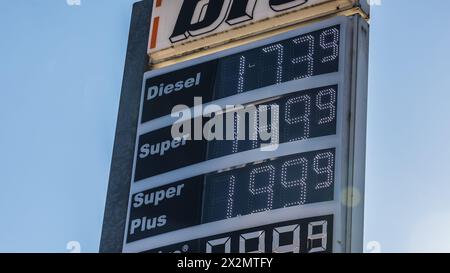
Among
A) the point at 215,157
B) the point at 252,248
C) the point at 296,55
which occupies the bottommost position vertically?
the point at 252,248

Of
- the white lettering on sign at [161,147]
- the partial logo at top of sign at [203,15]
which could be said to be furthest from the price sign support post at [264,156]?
the partial logo at top of sign at [203,15]

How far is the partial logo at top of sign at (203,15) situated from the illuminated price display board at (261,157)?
0.53 meters

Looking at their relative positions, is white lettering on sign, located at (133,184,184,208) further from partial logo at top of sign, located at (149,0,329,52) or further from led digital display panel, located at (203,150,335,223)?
partial logo at top of sign, located at (149,0,329,52)

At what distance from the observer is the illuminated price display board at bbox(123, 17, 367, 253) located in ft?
35.1

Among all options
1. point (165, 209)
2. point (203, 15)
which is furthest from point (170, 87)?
point (165, 209)

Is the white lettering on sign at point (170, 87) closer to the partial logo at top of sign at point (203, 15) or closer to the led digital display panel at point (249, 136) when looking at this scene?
the led digital display panel at point (249, 136)

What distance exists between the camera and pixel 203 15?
42.3 ft

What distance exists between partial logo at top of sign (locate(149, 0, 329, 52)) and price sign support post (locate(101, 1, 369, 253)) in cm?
36

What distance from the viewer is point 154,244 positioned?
1172 centimetres

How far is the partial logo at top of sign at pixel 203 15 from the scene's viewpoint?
12359mm

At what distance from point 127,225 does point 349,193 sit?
255cm

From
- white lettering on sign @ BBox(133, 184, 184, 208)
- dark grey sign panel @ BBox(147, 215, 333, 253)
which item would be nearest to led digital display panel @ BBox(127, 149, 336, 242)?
A: white lettering on sign @ BBox(133, 184, 184, 208)
